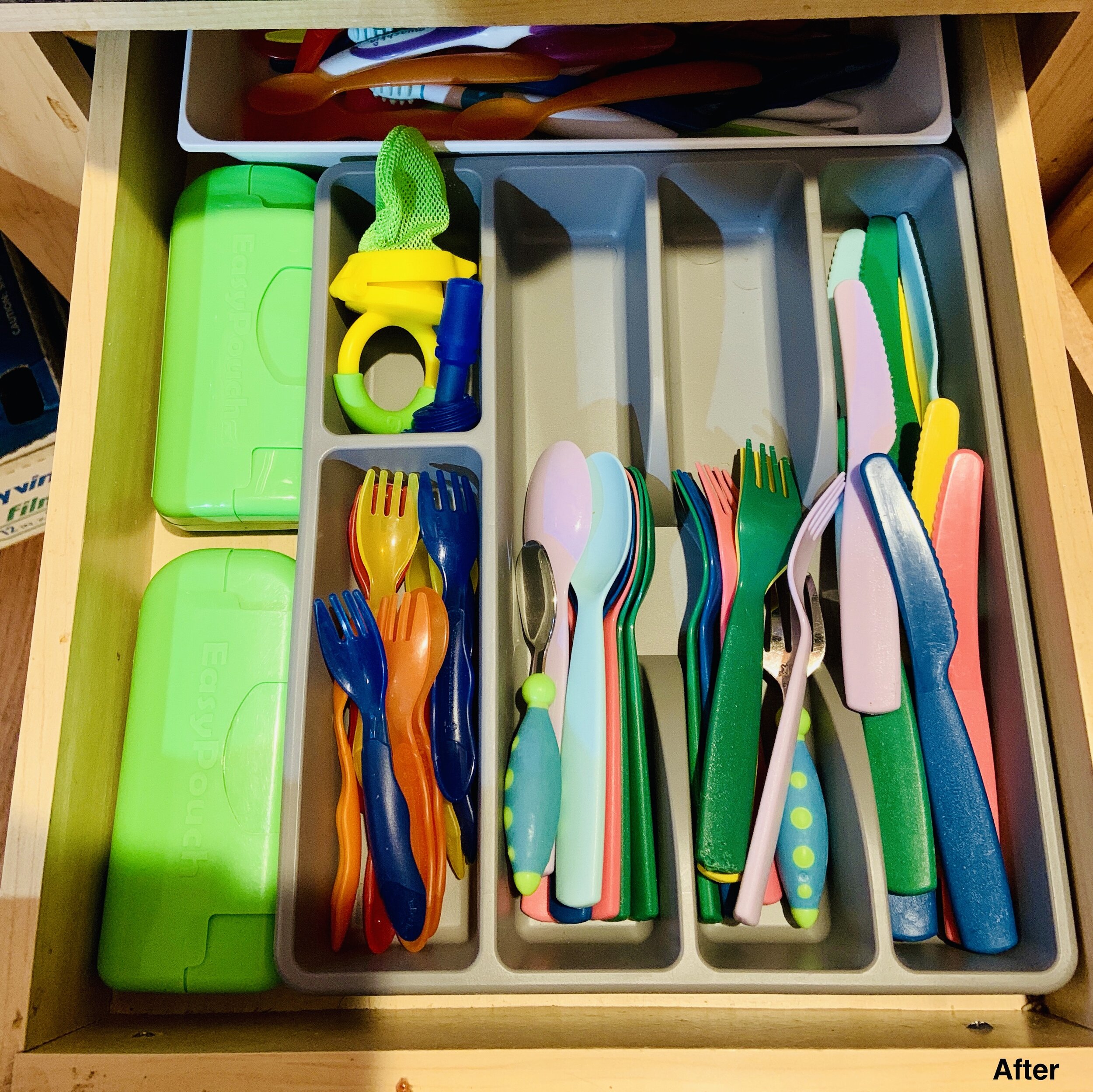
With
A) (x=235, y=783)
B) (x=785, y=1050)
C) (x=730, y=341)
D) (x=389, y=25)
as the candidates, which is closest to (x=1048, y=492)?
(x=730, y=341)

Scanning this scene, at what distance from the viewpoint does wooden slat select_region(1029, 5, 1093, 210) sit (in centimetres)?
67

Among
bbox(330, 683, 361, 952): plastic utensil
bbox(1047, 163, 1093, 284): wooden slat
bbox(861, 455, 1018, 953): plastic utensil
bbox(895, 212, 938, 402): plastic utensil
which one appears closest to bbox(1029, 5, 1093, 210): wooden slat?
bbox(1047, 163, 1093, 284): wooden slat

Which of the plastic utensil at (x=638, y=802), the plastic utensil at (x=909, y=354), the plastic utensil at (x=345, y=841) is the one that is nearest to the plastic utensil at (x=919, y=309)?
the plastic utensil at (x=909, y=354)

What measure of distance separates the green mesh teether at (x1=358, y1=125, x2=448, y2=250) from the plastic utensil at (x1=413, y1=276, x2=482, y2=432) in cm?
5

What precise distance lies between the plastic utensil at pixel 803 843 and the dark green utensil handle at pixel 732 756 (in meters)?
0.03

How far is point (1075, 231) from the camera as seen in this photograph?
0.90 m

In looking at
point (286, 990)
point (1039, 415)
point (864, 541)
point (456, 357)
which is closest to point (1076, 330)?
point (1039, 415)

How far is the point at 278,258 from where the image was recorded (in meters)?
0.77

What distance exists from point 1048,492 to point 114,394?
29.1 inches

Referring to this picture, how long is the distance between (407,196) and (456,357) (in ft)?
0.46

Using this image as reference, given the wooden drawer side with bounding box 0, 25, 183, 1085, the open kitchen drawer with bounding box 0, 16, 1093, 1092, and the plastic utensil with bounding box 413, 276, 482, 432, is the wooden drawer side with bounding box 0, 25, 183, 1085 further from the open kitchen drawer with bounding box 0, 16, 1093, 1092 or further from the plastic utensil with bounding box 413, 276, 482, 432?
the plastic utensil with bounding box 413, 276, 482, 432

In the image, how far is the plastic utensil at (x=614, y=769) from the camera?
24.9 inches

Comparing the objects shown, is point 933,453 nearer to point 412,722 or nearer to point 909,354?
point 909,354

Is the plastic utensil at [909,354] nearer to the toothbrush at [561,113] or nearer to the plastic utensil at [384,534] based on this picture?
the toothbrush at [561,113]
